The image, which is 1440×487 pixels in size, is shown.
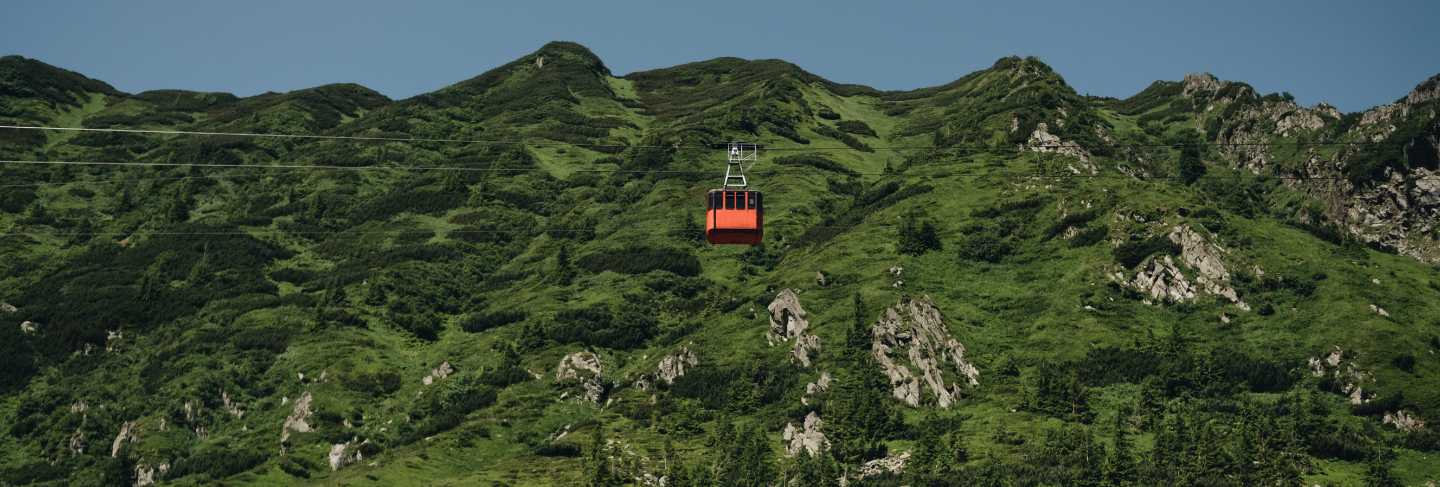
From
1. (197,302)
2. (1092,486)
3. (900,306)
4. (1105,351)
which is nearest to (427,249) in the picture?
(197,302)

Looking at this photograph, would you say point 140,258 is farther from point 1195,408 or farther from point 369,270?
point 1195,408

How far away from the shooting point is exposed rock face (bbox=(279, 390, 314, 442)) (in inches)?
5659

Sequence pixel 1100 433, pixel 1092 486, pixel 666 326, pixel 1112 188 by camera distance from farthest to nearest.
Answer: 1. pixel 1112 188
2. pixel 666 326
3. pixel 1100 433
4. pixel 1092 486

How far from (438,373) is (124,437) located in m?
31.2

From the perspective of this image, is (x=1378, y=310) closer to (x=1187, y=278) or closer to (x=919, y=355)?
(x=1187, y=278)

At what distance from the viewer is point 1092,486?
4397 inches

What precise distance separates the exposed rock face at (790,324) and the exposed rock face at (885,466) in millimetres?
23094

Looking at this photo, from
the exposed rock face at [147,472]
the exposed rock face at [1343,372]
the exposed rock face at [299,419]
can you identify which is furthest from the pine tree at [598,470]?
the exposed rock face at [1343,372]

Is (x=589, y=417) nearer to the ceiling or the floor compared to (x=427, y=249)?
nearer to the floor

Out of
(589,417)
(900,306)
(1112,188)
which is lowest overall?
(589,417)

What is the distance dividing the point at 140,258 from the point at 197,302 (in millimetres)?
21076

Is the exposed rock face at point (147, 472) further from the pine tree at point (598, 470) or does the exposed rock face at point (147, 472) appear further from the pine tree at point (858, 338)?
the pine tree at point (858, 338)

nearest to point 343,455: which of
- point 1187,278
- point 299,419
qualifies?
point 299,419

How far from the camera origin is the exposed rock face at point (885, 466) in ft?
397
